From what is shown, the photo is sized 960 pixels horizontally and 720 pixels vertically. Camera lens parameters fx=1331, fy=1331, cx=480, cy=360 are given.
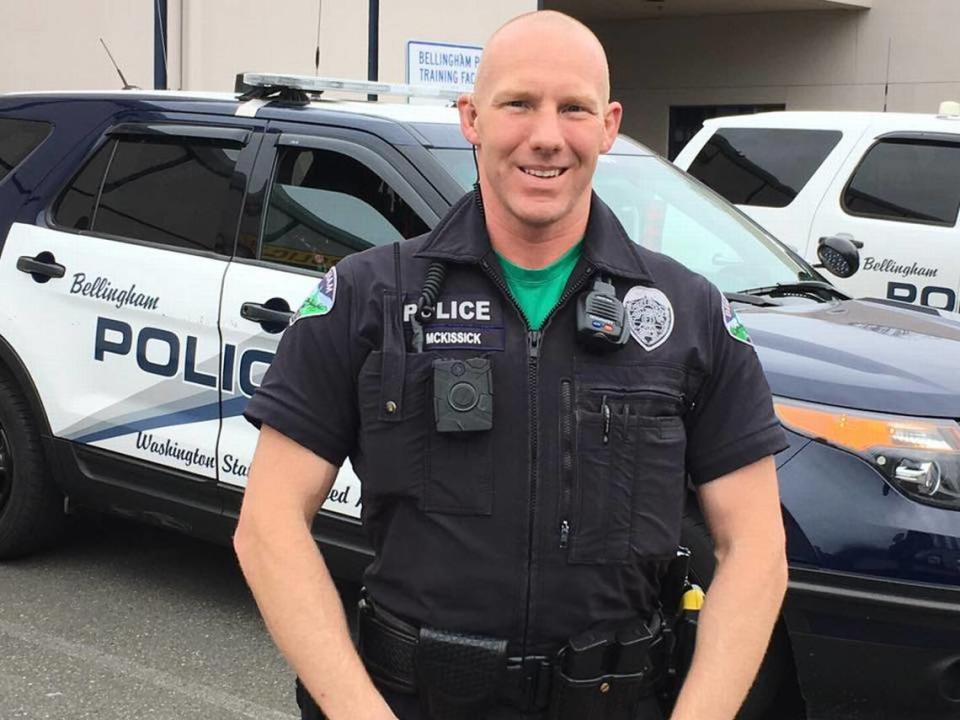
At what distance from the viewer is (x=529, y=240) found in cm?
183

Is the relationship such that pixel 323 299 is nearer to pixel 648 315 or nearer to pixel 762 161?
pixel 648 315

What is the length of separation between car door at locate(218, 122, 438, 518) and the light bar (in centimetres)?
21

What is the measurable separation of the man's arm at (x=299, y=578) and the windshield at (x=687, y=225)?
2.27m

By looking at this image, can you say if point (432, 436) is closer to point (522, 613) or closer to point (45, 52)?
point (522, 613)

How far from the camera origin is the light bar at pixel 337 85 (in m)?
4.34

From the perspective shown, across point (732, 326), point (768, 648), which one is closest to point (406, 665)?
point (732, 326)

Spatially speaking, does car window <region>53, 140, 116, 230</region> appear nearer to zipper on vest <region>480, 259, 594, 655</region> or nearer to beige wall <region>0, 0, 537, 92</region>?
zipper on vest <region>480, 259, 594, 655</region>

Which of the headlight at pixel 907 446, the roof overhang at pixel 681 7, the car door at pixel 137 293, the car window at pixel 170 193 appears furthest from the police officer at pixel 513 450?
the roof overhang at pixel 681 7

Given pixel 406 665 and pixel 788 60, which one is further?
pixel 788 60

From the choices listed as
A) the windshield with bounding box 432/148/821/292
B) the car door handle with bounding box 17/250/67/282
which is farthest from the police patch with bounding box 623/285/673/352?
the car door handle with bounding box 17/250/67/282

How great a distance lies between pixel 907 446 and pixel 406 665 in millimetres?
1720

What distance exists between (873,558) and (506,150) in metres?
1.70

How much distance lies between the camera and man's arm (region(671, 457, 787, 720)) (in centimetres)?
176

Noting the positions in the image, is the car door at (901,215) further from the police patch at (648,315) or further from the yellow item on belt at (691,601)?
the police patch at (648,315)
